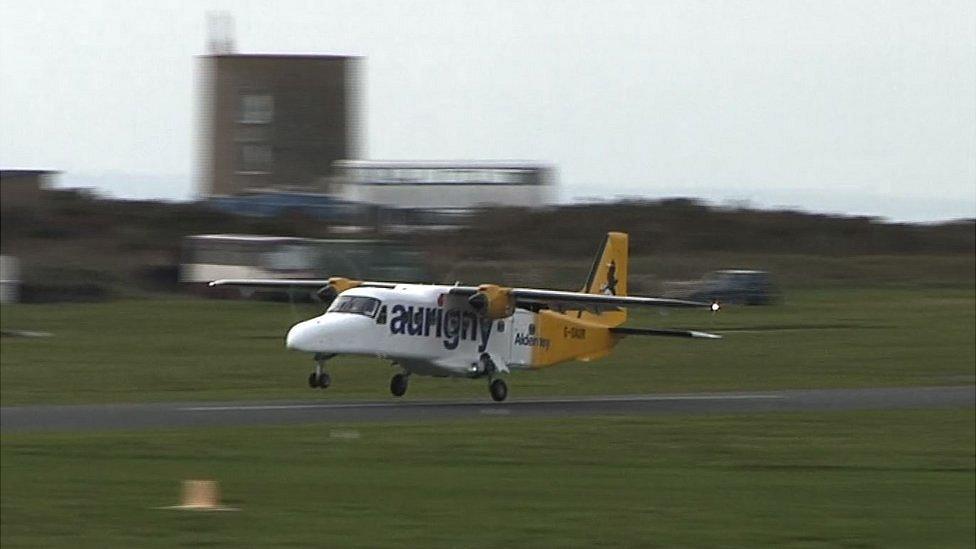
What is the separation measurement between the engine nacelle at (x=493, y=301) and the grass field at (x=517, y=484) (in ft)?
7.66

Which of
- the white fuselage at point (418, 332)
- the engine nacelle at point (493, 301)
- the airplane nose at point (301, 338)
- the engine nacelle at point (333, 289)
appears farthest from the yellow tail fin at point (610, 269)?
the airplane nose at point (301, 338)

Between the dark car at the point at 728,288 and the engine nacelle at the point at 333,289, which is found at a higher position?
the dark car at the point at 728,288

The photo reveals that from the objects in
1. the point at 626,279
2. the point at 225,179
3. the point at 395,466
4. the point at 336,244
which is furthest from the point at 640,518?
the point at 225,179

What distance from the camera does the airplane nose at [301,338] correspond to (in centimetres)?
2667

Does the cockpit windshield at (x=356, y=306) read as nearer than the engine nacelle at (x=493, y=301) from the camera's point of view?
Yes

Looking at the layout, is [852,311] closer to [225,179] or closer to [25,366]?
[25,366]

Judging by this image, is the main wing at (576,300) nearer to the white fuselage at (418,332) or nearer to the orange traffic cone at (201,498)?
the white fuselage at (418,332)

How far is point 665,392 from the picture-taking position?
3375 centimetres

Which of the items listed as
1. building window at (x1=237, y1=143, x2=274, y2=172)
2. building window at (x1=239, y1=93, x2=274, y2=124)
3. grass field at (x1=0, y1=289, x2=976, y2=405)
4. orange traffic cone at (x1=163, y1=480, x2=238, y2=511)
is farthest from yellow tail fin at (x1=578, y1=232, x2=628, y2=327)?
building window at (x1=239, y1=93, x2=274, y2=124)

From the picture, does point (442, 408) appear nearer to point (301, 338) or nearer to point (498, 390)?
point (498, 390)

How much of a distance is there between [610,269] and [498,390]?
313cm

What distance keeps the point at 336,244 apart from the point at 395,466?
25.1m

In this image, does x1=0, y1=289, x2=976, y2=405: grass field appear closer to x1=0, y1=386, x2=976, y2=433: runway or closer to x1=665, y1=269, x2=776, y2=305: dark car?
x1=665, y1=269, x2=776, y2=305: dark car

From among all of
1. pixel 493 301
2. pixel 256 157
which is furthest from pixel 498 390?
pixel 256 157
